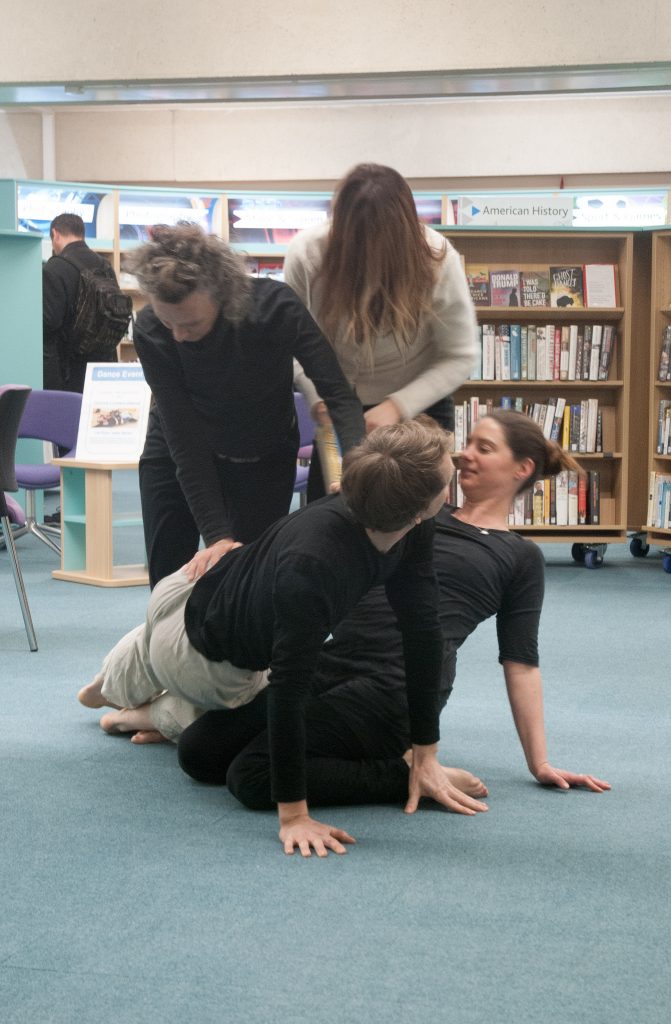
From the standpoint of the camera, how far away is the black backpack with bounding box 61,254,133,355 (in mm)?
6531

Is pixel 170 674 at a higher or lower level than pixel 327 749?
higher

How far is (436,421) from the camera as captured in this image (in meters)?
2.59

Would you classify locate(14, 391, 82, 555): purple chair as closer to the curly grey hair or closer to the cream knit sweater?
the cream knit sweater

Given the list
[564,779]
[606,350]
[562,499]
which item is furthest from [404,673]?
[606,350]

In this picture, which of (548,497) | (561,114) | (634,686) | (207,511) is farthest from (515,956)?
(561,114)

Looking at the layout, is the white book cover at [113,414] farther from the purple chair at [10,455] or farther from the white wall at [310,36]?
the white wall at [310,36]

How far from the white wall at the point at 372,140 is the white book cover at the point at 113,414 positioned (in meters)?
7.19

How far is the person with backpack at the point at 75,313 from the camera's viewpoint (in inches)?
255

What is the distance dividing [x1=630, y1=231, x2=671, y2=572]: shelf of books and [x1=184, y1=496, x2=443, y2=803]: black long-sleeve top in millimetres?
3748

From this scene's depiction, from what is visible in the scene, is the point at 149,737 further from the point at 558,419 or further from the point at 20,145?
the point at 20,145

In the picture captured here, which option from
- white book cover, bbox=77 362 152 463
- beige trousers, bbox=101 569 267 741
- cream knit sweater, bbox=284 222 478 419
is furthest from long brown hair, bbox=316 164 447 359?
white book cover, bbox=77 362 152 463

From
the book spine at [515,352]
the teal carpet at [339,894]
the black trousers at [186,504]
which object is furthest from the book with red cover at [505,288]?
the black trousers at [186,504]

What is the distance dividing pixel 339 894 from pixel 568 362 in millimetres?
4319

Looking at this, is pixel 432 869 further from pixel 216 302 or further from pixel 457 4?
pixel 457 4
